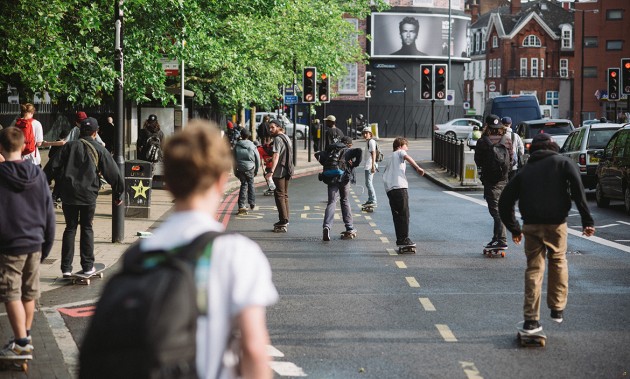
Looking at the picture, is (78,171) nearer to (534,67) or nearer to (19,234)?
(19,234)

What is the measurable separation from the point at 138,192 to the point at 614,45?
254 feet

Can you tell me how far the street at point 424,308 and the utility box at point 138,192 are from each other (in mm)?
1984

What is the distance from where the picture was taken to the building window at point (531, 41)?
110 meters

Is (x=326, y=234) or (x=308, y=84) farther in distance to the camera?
(x=308, y=84)

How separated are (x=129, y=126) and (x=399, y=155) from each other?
1718cm

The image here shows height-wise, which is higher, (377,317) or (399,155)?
(399,155)

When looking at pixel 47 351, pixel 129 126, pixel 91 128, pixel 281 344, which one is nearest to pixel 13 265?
pixel 47 351

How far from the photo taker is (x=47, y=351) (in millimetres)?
8023

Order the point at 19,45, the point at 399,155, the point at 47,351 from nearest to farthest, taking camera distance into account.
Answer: the point at 47,351
the point at 399,155
the point at 19,45

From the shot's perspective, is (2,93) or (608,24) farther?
(608,24)

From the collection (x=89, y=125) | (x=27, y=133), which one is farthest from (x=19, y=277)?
(x=27, y=133)

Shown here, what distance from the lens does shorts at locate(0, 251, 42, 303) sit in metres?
7.41

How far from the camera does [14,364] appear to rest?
743 cm

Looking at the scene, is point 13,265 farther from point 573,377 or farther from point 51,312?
point 573,377
